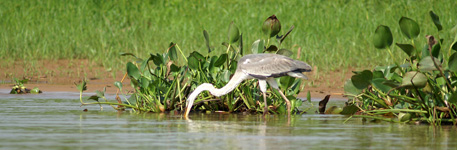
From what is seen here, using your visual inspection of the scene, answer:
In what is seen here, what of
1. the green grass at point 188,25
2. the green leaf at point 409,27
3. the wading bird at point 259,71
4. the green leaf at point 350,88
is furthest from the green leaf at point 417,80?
the green grass at point 188,25

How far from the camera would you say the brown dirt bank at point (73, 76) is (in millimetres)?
12641

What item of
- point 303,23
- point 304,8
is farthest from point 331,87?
point 304,8

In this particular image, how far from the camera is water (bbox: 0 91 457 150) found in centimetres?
546

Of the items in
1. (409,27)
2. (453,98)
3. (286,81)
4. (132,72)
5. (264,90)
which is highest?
(409,27)

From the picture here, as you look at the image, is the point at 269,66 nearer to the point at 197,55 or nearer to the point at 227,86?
the point at 227,86

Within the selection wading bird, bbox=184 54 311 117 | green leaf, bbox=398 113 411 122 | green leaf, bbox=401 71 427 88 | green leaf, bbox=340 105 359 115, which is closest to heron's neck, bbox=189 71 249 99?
wading bird, bbox=184 54 311 117

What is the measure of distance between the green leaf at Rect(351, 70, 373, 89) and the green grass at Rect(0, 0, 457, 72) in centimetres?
635

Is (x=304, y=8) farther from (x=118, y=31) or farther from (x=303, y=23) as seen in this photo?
(x=118, y=31)

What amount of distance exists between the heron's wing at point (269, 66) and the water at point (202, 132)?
0.46 metres

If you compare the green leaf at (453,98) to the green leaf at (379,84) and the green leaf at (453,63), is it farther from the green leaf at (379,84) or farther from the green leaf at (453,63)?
the green leaf at (379,84)

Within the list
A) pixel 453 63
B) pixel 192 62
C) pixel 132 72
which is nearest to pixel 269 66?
pixel 192 62

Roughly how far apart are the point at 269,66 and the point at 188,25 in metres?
9.41

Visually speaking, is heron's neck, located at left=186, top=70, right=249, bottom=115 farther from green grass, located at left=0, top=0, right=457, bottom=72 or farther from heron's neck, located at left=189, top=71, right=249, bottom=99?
green grass, located at left=0, top=0, right=457, bottom=72

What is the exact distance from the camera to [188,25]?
56.0 feet
